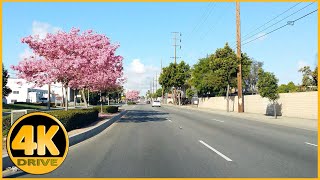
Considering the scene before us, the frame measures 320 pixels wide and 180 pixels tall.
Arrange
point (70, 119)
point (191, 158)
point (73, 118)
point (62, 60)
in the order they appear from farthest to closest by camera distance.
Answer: point (62, 60) → point (73, 118) → point (70, 119) → point (191, 158)

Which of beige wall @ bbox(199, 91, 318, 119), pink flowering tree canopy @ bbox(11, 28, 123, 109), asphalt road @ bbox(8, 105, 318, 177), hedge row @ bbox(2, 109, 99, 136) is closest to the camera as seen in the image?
asphalt road @ bbox(8, 105, 318, 177)

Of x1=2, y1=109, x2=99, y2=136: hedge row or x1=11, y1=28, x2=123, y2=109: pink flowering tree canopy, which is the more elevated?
x1=11, y1=28, x2=123, y2=109: pink flowering tree canopy

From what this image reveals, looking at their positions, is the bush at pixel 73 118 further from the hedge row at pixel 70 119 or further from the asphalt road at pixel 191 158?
the asphalt road at pixel 191 158

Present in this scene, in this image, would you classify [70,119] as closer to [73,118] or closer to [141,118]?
[73,118]

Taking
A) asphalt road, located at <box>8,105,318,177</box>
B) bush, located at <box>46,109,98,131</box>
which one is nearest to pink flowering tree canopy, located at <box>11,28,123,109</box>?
bush, located at <box>46,109,98,131</box>

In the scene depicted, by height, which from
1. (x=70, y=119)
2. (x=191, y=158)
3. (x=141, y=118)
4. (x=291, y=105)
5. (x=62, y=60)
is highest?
(x=62, y=60)

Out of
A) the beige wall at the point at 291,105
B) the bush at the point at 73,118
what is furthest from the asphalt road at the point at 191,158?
the beige wall at the point at 291,105

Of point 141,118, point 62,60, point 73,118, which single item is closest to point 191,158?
point 73,118

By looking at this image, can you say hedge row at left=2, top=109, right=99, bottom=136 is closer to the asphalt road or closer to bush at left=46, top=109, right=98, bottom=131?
bush at left=46, top=109, right=98, bottom=131

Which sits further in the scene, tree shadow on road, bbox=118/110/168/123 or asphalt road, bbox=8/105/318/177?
tree shadow on road, bbox=118/110/168/123

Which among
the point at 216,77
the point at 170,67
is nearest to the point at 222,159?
the point at 216,77

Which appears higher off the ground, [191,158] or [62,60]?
[62,60]

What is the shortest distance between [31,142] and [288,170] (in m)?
6.46

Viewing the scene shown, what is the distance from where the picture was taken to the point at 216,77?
47.1m
